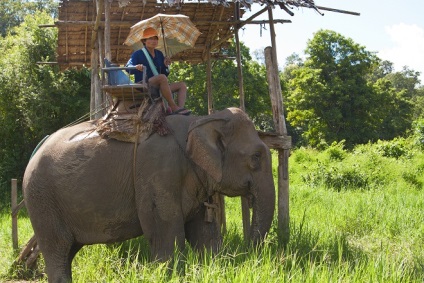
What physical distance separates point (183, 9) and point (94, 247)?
3.57 m

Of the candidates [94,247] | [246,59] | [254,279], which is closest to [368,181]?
[94,247]

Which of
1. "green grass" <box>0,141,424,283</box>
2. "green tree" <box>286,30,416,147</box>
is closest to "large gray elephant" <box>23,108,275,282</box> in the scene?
"green grass" <box>0,141,424,283</box>

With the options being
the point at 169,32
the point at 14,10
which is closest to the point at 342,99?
the point at 169,32

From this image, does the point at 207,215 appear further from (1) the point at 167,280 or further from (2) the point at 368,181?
(2) the point at 368,181

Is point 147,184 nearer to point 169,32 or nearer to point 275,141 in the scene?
point 275,141

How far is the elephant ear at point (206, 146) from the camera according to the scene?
5.48m

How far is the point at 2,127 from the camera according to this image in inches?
711

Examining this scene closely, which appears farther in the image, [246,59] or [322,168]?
[246,59]

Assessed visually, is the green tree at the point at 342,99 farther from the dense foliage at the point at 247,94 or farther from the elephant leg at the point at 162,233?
the elephant leg at the point at 162,233

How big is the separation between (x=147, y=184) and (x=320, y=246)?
208 centimetres

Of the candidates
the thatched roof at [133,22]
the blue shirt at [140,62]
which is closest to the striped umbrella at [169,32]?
the thatched roof at [133,22]

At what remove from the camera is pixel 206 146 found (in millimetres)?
5465

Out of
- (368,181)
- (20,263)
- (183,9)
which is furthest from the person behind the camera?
(368,181)

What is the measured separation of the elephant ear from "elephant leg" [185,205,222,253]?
652mm
